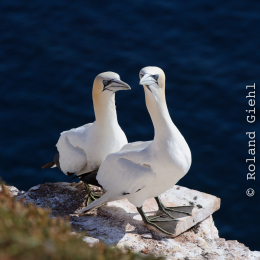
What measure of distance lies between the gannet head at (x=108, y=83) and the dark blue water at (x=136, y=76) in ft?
11.1

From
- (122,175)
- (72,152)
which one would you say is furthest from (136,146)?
(72,152)

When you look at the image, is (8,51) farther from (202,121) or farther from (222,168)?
(222,168)

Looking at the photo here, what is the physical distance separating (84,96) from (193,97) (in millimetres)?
2358

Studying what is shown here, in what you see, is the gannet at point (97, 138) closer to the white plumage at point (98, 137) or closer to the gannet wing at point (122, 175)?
the white plumage at point (98, 137)

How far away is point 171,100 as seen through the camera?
33.9 feet

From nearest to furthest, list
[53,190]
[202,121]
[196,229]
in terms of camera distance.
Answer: [196,229] < [53,190] < [202,121]

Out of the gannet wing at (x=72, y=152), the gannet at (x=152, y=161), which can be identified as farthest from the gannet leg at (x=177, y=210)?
the gannet wing at (x=72, y=152)

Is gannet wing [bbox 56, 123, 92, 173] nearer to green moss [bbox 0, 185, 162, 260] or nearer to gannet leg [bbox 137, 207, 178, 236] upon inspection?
gannet leg [bbox 137, 207, 178, 236]

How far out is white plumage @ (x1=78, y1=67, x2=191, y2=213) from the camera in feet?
18.4

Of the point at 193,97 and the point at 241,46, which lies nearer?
the point at 193,97

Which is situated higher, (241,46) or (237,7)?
(237,7)

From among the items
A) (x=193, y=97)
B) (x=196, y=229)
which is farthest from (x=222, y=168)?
(x=196, y=229)

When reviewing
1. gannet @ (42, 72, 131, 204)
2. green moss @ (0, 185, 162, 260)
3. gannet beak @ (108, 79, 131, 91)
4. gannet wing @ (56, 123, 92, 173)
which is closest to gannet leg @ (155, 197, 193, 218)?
gannet @ (42, 72, 131, 204)

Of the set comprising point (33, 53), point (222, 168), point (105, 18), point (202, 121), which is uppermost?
point (105, 18)
